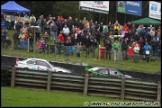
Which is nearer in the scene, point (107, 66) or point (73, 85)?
point (73, 85)

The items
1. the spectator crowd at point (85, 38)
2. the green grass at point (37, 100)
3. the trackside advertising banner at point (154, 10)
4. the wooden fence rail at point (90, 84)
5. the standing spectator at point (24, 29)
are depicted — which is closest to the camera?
the green grass at point (37, 100)

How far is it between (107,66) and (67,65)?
8.73 ft

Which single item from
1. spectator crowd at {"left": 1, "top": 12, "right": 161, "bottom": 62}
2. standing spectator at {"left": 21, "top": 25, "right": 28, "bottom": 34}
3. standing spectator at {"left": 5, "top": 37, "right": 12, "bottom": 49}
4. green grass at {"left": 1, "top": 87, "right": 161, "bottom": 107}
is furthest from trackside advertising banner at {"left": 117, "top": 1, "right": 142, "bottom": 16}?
green grass at {"left": 1, "top": 87, "right": 161, "bottom": 107}

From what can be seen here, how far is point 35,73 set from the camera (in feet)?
54.9

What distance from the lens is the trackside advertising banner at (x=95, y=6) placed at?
34000 mm

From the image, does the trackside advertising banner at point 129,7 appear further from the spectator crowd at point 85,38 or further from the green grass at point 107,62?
the green grass at point 107,62

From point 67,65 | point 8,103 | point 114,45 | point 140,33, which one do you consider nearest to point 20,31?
point 67,65

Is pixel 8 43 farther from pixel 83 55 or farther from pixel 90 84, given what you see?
pixel 90 84

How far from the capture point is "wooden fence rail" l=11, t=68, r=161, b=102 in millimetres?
15547

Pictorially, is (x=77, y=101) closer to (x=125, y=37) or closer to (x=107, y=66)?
(x=107, y=66)

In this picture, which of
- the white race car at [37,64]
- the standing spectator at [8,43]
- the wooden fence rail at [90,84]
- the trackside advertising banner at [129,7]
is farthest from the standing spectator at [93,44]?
the wooden fence rail at [90,84]

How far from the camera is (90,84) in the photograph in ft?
53.1

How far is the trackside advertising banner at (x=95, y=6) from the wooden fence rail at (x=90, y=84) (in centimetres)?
1786

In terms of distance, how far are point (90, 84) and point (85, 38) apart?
525 inches
